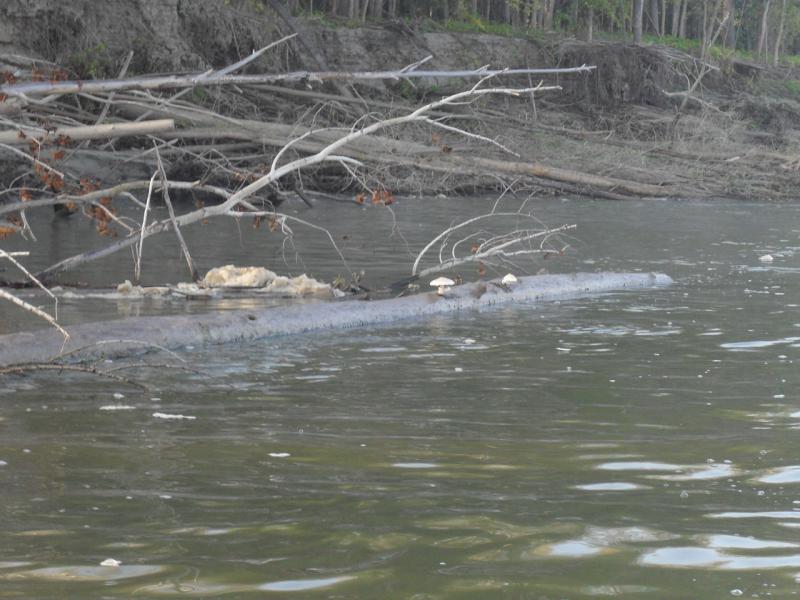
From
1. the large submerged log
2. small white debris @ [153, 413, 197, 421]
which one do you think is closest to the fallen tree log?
the large submerged log

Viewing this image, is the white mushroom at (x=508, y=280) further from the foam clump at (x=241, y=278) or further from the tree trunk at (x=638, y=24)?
the tree trunk at (x=638, y=24)

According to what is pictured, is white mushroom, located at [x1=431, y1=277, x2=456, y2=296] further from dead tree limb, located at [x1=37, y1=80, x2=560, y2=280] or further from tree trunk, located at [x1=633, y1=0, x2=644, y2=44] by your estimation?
tree trunk, located at [x1=633, y1=0, x2=644, y2=44]

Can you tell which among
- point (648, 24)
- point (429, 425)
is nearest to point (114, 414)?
point (429, 425)

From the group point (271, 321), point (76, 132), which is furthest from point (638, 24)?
point (271, 321)

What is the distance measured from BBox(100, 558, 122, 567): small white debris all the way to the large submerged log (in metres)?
3.43

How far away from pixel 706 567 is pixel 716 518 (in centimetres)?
61

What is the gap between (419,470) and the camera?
5492 millimetres

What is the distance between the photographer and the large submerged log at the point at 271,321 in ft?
26.1

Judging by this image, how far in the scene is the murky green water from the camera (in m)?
4.10

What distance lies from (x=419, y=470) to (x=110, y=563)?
1.69 metres

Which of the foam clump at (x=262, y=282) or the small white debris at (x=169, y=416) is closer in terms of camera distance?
the small white debris at (x=169, y=416)

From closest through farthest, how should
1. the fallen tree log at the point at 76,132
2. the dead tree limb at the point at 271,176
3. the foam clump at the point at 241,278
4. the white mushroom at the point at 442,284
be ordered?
the dead tree limb at the point at 271,176 < the fallen tree log at the point at 76,132 < the white mushroom at the point at 442,284 < the foam clump at the point at 241,278

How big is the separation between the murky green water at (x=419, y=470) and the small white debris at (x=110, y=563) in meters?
0.04

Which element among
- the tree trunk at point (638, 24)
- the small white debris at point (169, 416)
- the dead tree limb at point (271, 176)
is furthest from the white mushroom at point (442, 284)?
the tree trunk at point (638, 24)
